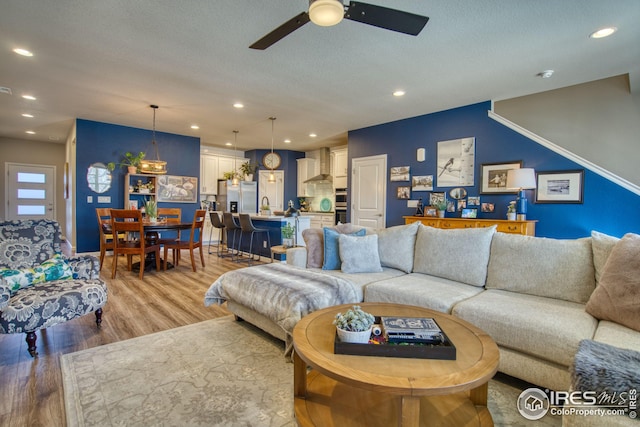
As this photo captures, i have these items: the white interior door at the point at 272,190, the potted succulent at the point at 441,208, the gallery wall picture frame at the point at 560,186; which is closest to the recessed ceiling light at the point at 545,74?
Answer: the gallery wall picture frame at the point at 560,186

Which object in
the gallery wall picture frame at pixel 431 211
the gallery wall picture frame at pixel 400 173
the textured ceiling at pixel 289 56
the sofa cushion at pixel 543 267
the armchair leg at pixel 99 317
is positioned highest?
the textured ceiling at pixel 289 56

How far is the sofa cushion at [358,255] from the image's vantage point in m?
2.97

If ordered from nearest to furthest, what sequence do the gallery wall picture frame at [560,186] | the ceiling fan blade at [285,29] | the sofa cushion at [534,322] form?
the sofa cushion at [534,322], the ceiling fan blade at [285,29], the gallery wall picture frame at [560,186]

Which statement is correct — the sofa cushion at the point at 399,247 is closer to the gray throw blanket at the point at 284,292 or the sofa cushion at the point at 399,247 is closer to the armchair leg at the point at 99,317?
the gray throw blanket at the point at 284,292

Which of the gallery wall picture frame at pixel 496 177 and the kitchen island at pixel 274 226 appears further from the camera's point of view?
the kitchen island at pixel 274 226

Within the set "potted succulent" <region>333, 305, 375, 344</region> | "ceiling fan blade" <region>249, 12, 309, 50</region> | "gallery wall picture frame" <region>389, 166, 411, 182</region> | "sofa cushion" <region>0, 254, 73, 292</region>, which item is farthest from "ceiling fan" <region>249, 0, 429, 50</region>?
"gallery wall picture frame" <region>389, 166, 411, 182</region>

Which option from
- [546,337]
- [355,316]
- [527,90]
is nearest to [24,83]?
[355,316]

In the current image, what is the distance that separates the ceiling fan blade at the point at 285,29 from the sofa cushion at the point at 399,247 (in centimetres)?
206

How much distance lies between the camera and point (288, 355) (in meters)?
2.21

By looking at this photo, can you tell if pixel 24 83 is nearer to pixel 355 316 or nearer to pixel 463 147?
pixel 355 316

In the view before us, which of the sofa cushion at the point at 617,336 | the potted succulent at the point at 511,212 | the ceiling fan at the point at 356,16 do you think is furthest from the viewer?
the potted succulent at the point at 511,212

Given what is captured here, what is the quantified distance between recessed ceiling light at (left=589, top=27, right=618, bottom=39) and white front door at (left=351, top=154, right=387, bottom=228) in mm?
3372

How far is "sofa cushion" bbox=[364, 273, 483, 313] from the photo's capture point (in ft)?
7.22

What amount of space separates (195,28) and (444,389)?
3.17 m
